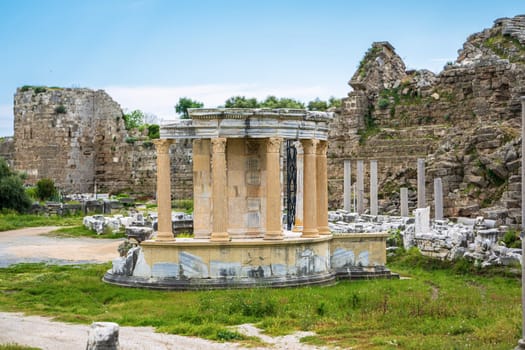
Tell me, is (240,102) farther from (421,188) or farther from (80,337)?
(80,337)

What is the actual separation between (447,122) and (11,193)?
22167mm

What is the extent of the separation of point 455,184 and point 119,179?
2189cm

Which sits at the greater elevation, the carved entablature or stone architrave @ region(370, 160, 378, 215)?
the carved entablature

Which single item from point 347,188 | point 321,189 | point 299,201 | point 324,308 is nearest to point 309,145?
point 321,189

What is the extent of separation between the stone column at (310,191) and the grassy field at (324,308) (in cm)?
146

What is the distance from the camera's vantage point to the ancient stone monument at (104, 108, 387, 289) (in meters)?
18.4

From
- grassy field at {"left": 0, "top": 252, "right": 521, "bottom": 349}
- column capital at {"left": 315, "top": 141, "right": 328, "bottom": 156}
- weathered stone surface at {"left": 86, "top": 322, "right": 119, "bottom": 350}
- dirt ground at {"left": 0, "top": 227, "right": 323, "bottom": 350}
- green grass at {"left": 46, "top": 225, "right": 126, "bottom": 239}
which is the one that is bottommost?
dirt ground at {"left": 0, "top": 227, "right": 323, "bottom": 350}

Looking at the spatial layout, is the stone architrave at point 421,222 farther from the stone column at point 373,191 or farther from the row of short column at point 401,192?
the stone column at point 373,191

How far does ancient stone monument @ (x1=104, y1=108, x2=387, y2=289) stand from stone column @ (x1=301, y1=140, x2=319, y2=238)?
22 millimetres

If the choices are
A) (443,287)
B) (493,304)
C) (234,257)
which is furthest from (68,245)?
(493,304)

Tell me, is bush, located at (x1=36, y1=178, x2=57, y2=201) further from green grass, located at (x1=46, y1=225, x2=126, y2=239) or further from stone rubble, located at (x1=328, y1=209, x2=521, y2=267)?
stone rubble, located at (x1=328, y1=209, x2=521, y2=267)

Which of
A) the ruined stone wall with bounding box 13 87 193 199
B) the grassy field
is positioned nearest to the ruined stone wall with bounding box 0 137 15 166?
the ruined stone wall with bounding box 13 87 193 199

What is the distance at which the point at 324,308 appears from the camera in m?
15.8

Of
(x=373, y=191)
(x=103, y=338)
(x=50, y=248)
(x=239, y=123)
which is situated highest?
(x=239, y=123)
